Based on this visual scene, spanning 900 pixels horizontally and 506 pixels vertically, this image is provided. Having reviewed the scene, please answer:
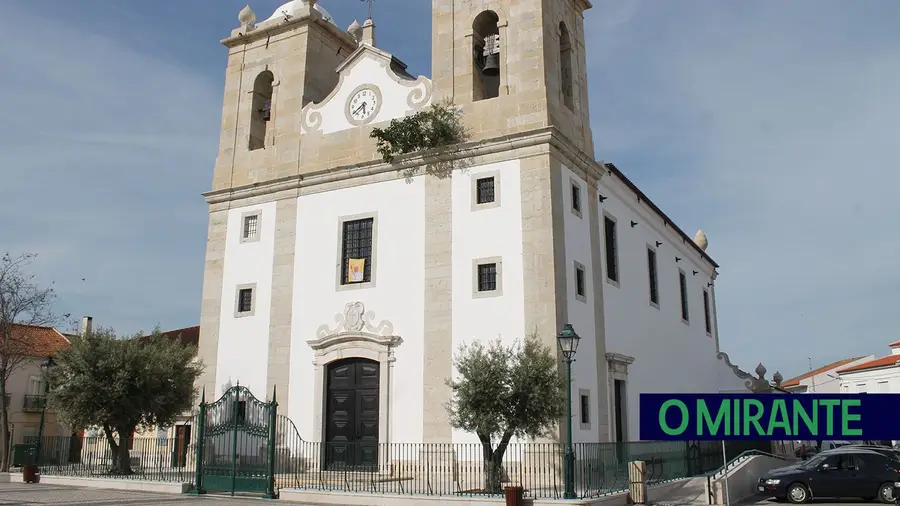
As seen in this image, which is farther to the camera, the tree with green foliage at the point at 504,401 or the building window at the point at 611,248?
the building window at the point at 611,248

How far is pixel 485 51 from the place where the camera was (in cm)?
2191

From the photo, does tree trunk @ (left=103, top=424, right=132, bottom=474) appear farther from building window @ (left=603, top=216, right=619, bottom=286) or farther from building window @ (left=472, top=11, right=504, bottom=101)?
building window @ (left=603, top=216, right=619, bottom=286)

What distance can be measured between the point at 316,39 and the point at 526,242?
1049 cm

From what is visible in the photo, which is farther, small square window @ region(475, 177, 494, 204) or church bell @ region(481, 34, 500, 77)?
church bell @ region(481, 34, 500, 77)

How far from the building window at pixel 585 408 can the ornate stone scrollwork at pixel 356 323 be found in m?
5.03

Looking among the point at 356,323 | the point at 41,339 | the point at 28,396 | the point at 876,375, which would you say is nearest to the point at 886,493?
the point at 356,323

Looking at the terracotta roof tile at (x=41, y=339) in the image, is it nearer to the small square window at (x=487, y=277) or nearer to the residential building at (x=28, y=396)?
the residential building at (x=28, y=396)

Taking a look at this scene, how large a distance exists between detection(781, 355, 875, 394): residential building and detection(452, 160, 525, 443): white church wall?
147 feet

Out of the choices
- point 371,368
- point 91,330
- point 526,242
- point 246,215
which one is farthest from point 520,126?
point 91,330

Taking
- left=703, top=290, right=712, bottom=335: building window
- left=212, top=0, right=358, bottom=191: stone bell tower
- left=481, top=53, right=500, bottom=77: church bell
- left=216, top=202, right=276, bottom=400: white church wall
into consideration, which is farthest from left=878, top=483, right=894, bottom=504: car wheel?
left=212, top=0, right=358, bottom=191: stone bell tower

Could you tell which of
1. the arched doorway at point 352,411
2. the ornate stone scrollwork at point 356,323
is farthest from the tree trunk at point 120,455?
the ornate stone scrollwork at point 356,323

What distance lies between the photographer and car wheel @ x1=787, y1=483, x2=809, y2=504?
698 inches

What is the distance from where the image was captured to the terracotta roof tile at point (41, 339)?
38513 millimetres

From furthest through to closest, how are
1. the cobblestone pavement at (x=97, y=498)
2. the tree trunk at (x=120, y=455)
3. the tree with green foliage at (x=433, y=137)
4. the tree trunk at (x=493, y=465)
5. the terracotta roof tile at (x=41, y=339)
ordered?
the terracotta roof tile at (x=41, y=339) < the tree with green foliage at (x=433, y=137) < the tree trunk at (x=120, y=455) < the tree trunk at (x=493, y=465) < the cobblestone pavement at (x=97, y=498)
